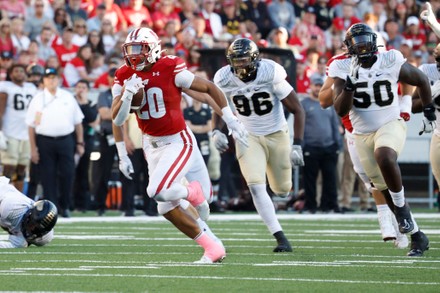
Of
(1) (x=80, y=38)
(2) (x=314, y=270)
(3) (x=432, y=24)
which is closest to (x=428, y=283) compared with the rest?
(2) (x=314, y=270)

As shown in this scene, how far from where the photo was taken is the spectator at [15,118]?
1470cm

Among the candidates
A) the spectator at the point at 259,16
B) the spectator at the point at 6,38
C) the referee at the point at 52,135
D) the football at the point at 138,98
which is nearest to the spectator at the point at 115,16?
the spectator at the point at 6,38

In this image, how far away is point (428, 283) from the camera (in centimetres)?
662

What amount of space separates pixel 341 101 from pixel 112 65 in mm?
7060

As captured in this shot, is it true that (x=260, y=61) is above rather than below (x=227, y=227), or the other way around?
above

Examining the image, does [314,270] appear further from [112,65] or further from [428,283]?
[112,65]

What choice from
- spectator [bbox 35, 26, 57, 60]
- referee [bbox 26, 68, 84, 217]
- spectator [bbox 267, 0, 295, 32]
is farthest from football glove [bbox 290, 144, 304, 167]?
spectator [bbox 267, 0, 295, 32]

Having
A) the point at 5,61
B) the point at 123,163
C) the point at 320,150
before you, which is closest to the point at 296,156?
the point at 123,163

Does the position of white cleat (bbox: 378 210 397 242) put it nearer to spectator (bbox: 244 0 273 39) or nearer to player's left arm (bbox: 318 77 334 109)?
player's left arm (bbox: 318 77 334 109)

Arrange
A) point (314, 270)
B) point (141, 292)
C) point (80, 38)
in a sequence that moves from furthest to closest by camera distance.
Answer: point (80, 38), point (314, 270), point (141, 292)

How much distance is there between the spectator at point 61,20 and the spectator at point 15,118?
9.92 ft

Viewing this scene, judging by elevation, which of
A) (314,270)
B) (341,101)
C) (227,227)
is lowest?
(227,227)

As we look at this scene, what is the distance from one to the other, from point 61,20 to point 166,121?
31.5 feet

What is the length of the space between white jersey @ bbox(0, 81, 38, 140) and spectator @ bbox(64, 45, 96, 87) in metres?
1.81
